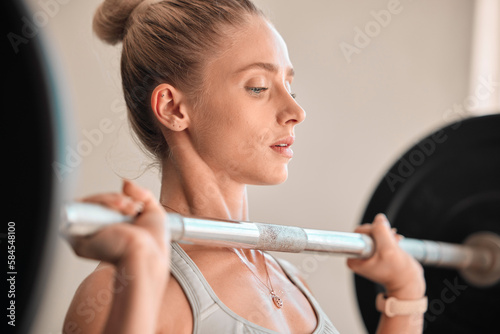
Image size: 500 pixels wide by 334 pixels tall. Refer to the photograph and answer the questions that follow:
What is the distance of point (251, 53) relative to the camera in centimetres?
102

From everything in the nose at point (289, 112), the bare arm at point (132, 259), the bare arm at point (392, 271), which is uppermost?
the nose at point (289, 112)

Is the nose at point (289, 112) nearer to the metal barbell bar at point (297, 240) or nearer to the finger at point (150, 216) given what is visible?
the metal barbell bar at point (297, 240)

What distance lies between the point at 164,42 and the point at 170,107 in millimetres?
124

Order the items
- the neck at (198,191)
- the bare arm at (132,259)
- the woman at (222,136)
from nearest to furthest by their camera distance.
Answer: the bare arm at (132,259)
the woman at (222,136)
the neck at (198,191)

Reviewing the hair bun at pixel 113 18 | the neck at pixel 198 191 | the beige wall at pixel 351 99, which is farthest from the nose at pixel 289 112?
the beige wall at pixel 351 99

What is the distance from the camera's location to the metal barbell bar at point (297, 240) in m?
0.58

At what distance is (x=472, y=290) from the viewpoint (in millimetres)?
1261

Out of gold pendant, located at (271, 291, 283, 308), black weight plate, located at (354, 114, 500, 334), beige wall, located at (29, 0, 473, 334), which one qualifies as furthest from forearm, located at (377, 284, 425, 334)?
beige wall, located at (29, 0, 473, 334)

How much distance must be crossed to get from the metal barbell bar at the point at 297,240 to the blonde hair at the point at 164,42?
324 mm

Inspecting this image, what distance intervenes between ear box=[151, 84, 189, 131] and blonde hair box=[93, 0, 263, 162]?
2 cm

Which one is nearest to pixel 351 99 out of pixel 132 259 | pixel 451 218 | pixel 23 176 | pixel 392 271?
pixel 451 218

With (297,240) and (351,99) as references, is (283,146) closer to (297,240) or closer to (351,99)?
(297,240)

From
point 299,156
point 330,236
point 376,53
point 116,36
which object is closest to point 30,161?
point 116,36

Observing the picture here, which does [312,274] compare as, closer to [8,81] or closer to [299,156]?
[299,156]
